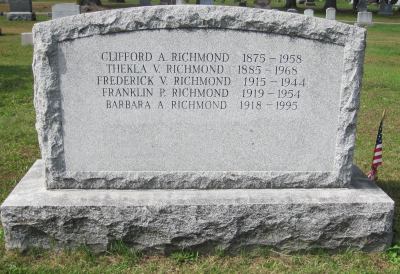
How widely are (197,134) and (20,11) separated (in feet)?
Answer: 69.3

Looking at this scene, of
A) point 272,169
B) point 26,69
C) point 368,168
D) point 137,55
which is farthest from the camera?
point 26,69

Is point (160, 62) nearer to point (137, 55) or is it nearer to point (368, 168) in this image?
point (137, 55)

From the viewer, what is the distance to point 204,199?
2.86 metres

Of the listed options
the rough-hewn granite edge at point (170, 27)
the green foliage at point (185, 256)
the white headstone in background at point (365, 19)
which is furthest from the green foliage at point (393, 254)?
the white headstone in background at point (365, 19)

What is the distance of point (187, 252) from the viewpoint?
290 cm

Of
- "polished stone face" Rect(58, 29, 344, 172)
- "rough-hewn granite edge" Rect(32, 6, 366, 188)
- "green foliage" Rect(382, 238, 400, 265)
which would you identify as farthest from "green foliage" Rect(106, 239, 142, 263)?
"green foliage" Rect(382, 238, 400, 265)

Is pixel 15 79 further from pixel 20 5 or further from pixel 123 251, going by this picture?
pixel 20 5

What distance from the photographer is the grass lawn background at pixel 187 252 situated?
276 cm

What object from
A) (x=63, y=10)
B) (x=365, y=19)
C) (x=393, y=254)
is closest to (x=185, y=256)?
(x=393, y=254)

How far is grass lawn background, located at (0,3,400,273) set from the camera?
9.04 ft

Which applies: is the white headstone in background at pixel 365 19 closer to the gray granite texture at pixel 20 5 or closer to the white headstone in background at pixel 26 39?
the white headstone in background at pixel 26 39

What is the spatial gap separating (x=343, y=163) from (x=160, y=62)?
1.62 meters

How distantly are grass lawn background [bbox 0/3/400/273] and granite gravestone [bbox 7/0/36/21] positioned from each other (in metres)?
11.9

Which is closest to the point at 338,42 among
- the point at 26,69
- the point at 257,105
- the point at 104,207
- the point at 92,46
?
the point at 257,105
